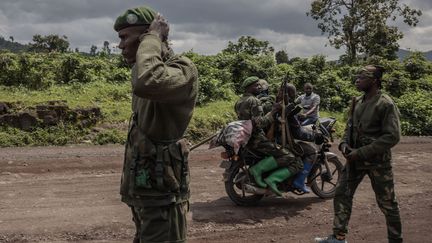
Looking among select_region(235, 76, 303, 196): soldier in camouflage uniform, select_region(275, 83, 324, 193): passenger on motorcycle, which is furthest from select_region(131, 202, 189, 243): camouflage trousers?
select_region(275, 83, 324, 193): passenger on motorcycle

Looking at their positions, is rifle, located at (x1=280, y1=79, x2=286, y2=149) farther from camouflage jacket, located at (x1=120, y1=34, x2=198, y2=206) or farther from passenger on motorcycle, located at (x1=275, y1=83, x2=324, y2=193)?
camouflage jacket, located at (x1=120, y1=34, x2=198, y2=206)

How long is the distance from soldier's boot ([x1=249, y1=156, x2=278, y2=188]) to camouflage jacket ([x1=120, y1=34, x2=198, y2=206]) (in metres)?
4.34

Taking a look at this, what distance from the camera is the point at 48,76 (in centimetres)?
1753

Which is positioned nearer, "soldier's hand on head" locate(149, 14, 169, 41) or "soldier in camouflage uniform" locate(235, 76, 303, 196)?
"soldier's hand on head" locate(149, 14, 169, 41)

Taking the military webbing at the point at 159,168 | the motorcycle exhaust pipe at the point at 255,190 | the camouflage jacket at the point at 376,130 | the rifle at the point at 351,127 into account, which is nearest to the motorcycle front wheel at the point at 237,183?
the motorcycle exhaust pipe at the point at 255,190

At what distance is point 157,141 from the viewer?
286 cm

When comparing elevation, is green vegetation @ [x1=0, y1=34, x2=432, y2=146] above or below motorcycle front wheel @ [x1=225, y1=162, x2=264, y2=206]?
above

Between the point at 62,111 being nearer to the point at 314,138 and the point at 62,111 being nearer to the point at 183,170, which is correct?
the point at 314,138

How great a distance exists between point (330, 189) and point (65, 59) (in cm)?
1323

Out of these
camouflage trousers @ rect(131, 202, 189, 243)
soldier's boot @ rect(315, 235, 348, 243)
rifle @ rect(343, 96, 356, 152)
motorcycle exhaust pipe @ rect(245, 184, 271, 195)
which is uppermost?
rifle @ rect(343, 96, 356, 152)

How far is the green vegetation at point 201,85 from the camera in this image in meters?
13.5

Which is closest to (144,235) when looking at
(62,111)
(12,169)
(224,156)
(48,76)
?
(224,156)

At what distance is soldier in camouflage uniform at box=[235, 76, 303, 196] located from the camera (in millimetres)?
7180

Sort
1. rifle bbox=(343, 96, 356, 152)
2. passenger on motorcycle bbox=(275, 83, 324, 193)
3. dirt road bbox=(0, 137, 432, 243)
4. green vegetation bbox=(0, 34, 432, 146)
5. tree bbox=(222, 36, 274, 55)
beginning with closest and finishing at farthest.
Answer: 1. rifle bbox=(343, 96, 356, 152)
2. dirt road bbox=(0, 137, 432, 243)
3. passenger on motorcycle bbox=(275, 83, 324, 193)
4. green vegetation bbox=(0, 34, 432, 146)
5. tree bbox=(222, 36, 274, 55)
